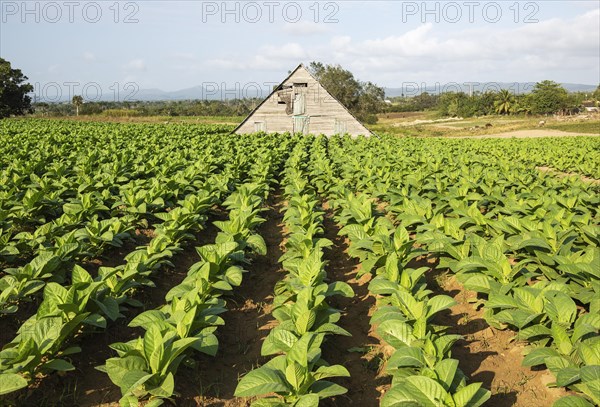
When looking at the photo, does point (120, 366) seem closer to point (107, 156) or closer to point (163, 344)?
point (163, 344)

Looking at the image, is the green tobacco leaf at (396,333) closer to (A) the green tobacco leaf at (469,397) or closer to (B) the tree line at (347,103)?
(A) the green tobacco leaf at (469,397)

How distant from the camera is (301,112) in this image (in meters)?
31.5

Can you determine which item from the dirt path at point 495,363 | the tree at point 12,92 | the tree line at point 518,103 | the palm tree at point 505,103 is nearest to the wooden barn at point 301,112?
the dirt path at point 495,363

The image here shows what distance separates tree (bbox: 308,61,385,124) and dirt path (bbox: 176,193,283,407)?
6236 cm

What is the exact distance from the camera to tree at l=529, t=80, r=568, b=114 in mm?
89688

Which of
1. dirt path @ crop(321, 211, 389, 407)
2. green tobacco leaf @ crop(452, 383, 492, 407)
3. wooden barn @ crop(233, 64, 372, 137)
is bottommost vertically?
dirt path @ crop(321, 211, 389, 407)

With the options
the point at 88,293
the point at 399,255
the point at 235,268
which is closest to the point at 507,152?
the point at 399,255

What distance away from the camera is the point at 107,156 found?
1374cm

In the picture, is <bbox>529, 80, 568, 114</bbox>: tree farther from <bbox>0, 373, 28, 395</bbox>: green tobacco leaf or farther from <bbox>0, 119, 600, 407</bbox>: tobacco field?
<bbox>0, 373, 28, 395</bbox>: green tobacco leaf

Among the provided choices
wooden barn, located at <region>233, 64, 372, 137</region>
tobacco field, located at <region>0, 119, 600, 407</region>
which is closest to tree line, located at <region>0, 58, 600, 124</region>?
wooden barn, located at <region>233, 64, 372, 137</region>

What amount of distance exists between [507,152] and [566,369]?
72.9 ft

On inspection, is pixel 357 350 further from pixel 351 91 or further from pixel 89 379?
pixel 351 91

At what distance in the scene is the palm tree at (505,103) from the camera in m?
95.5

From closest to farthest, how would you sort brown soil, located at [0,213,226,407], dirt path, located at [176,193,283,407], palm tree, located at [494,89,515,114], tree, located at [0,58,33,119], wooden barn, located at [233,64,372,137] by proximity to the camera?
brown soil, located at [0,213,226,407] < dirt path, located at [176,193,283,407] < wooden barn, located at [233,64,372,137] < tree, located at [0,58,33,119] < palm tree, located at [494,89,515,114]
